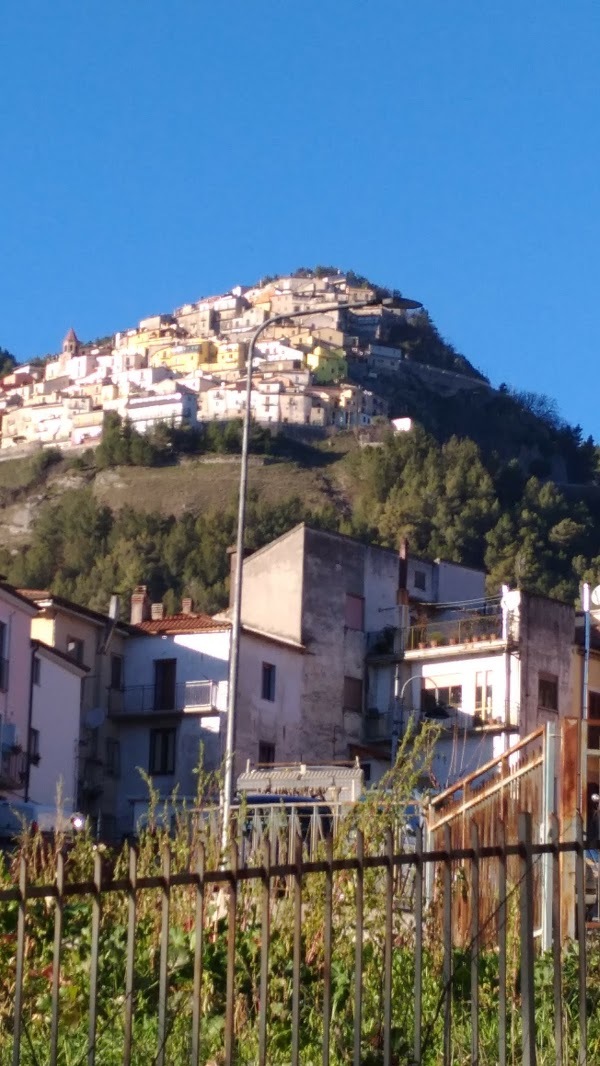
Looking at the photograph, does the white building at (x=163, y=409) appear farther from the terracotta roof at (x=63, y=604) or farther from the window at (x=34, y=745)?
the window at (x=34, y=745)

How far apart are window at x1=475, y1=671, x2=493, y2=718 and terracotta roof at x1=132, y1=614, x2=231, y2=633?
7703 millimetres

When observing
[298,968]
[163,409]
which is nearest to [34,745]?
[298,968]

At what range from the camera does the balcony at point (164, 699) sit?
159ft

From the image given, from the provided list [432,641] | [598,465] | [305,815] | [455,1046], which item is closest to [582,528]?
[598,465]

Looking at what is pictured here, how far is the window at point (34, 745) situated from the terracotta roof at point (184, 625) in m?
6.90

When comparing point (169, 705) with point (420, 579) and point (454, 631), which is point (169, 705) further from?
point (420, 579)

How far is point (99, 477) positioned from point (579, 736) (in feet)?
493

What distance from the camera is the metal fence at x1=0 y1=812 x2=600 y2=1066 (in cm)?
628

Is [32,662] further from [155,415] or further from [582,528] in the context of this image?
[155,415]

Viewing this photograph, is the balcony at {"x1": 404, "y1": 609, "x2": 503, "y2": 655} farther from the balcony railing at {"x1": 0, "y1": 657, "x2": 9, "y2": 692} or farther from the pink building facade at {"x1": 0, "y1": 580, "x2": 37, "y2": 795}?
the balcony railing at {"x1": 0, "y1": 657, "x2": 9, "y2": 692}

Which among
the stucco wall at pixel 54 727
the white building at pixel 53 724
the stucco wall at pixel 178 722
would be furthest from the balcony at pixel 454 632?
the stucco wall at pixel 54 727

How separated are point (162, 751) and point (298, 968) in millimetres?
43699

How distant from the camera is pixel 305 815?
16453 mm

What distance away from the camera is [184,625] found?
5091cm
